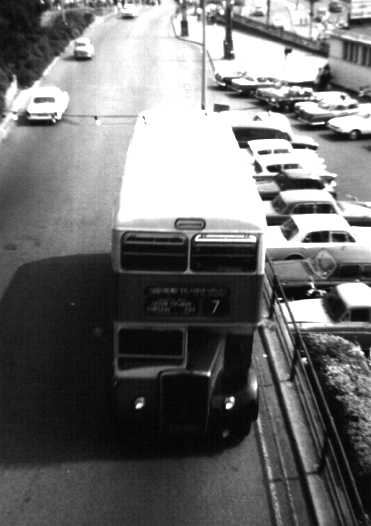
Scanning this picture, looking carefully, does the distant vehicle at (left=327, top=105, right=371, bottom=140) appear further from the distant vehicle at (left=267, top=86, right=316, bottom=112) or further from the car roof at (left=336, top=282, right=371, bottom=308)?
the car roof at (left=336, top=282, right=371, bottom=308)

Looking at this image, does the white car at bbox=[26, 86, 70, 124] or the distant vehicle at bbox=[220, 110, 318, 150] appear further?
the white car at bbox=[26, 86, 70, 124]

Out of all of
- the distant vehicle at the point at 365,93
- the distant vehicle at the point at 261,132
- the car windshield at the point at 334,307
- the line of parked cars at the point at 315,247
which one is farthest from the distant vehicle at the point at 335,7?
the car windshield at the point at 334,307

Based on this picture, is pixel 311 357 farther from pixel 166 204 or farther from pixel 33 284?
pixel 33 284

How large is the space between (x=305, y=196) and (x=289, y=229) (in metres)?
2.10

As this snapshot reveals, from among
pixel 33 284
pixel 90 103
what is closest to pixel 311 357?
pixel 33 284

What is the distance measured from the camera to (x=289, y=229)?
20016mm

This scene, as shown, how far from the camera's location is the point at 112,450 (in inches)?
459

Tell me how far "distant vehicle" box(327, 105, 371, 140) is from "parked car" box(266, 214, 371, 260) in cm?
1574

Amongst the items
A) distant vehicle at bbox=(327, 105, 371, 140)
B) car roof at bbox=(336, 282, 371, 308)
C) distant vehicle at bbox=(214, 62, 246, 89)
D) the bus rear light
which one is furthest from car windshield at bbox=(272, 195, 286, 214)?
distant vehicle at bbox=(214, 62, 246, 89)

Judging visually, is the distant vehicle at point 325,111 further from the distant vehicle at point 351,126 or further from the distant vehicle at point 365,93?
the distant vehicle at point 365,93

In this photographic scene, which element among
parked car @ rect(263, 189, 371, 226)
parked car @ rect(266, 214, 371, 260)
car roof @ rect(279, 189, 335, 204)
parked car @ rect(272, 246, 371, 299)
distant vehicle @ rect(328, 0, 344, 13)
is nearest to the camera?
parked car @ rect(272, 246, 371, 299)

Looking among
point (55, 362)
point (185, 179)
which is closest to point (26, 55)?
point (55, 362)

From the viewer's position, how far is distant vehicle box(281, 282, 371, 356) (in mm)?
15422

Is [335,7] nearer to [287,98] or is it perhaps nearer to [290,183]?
[287,98]
